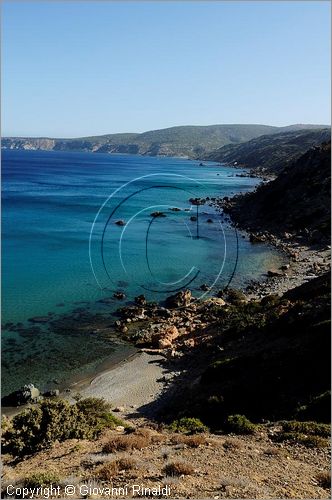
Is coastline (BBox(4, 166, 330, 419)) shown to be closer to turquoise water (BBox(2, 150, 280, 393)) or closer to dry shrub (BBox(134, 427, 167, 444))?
turquoise water (BBox(2, 150, 280, 393))

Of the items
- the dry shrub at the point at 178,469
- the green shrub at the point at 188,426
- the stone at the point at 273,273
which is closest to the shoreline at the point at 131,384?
the green shrub at the point at 188,426

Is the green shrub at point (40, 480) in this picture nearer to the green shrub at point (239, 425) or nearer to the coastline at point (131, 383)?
the green shrub at point (239, 425)

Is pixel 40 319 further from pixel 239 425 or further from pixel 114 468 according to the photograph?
pixel 114 468

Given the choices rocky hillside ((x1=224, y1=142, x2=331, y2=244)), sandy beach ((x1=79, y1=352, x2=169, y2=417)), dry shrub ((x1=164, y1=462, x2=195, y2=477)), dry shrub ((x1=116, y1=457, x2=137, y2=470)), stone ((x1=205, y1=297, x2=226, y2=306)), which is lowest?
sandy beach ((x1=79, y1=352, x2=169, y2=417))

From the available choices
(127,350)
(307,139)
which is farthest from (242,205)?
(307,139)

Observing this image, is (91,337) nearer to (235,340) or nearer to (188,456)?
(235,340)

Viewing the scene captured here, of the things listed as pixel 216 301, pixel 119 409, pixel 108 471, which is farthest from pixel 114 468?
pixel 216 301

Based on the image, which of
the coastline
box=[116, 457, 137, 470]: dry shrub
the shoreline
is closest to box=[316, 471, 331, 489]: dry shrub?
box=[116, 457, 137, 470]: dry shrub
